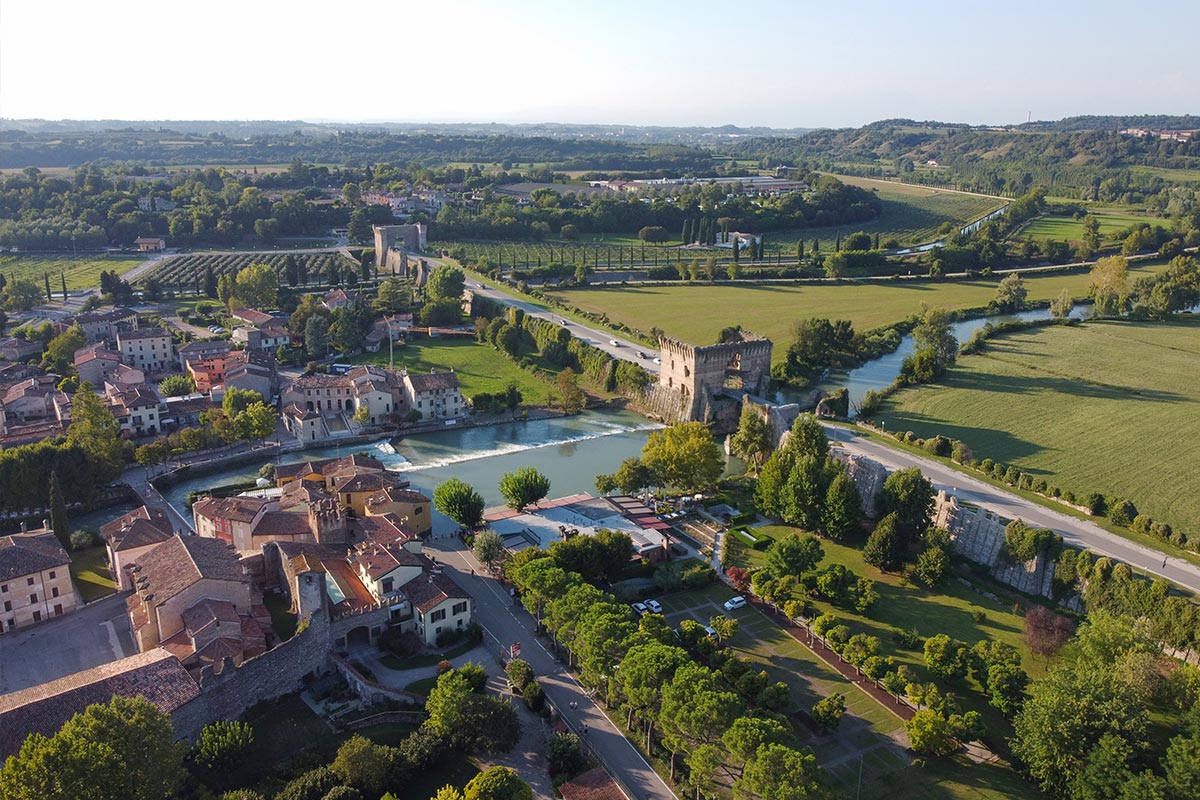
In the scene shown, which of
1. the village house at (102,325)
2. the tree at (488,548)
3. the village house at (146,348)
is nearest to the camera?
the tree at (488,548)

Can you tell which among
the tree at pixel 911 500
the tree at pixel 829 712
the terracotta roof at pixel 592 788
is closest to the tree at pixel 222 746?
the terracotta roof at pixel 592 788

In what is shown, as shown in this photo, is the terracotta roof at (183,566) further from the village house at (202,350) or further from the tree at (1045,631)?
the village house at (202,350)

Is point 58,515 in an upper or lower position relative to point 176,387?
upper

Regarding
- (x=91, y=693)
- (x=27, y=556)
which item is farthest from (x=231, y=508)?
(x=91, y=693)

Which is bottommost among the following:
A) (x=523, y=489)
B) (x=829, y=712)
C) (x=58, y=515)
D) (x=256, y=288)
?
(x=829, y=712)

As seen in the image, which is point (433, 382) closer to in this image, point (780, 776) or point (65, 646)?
point (65, 646)

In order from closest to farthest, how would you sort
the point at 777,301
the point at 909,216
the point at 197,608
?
the point at 197,608 < the point at 777,301 < the point at 909,216
